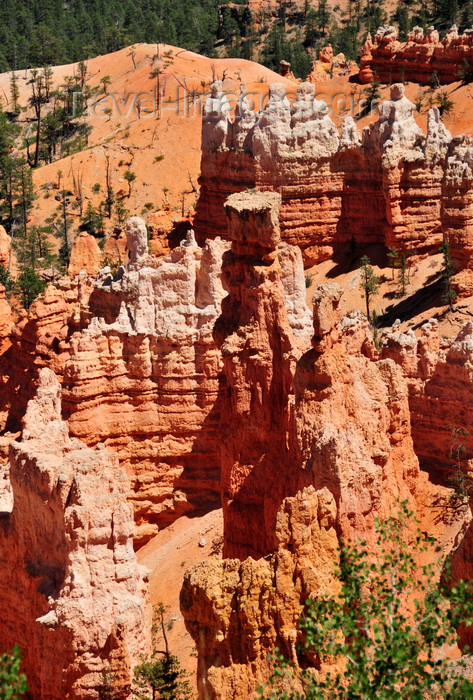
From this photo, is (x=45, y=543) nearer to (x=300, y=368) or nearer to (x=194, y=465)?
(x=300, y=368)

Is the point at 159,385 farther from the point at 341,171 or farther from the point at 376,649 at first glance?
the point at 341,171

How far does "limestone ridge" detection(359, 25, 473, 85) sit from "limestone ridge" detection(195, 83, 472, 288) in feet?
67.6

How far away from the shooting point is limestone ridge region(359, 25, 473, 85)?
69.4 m

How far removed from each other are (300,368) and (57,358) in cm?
1596

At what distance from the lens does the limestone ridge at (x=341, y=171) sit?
47344 mm

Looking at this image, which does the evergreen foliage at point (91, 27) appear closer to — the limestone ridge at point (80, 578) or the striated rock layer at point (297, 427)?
the striated rock layer at point (297, 427)

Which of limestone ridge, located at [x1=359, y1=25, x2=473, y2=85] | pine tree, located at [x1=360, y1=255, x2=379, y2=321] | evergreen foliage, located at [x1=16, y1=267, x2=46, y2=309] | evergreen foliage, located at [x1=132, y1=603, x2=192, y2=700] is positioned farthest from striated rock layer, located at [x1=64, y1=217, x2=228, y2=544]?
limestone ridge, located at [x1=359, y1=25, x2=473, y2=85]

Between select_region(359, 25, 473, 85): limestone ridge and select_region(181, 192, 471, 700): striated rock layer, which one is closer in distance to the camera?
select_region(181, 192, 471, 700): striated rock layer

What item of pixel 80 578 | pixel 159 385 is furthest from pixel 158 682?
pixel 159 385

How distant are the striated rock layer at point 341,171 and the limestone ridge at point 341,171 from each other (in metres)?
0.03

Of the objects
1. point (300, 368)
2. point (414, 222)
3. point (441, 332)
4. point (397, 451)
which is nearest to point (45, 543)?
point (300, 368)

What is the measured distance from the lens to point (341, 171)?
50.0 meters

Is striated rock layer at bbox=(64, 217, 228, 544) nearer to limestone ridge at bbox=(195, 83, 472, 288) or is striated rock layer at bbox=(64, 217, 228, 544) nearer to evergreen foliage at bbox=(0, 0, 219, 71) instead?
limestone ridge at bbox=(195, 83, 472, 288)

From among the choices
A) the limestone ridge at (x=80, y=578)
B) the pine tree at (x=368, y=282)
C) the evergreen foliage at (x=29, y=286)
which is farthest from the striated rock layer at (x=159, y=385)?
the evergreen foliage at (x=29, y=286)
